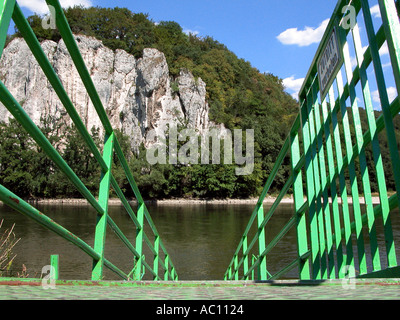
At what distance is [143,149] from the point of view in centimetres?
3538

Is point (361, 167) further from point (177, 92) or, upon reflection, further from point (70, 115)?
point (177, 92)

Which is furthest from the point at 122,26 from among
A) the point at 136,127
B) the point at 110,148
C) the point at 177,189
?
the point at 110,148

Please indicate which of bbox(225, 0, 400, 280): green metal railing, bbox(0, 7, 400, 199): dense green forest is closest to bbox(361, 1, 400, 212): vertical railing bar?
bbox(225, 0, 400, 280): green metal railing

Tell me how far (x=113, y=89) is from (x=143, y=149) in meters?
7.81

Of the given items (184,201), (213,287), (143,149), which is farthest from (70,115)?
(143,149)

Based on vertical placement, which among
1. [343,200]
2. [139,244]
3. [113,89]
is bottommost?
[139,244]

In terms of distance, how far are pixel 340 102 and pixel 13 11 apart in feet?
3.44

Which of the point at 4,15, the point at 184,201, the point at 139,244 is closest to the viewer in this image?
the point at 4,15

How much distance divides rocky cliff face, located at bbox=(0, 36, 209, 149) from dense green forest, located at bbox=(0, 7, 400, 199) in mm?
2707

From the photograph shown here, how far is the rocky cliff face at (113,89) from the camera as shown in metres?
34.7

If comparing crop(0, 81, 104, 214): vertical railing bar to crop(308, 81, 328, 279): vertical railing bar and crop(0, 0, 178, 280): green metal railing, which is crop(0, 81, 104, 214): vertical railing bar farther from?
crop(308, 81, 328, 279): vertical railing bar

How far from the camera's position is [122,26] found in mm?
47594

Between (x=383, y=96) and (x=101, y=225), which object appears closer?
(x=383, y=96)
